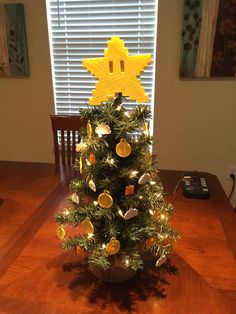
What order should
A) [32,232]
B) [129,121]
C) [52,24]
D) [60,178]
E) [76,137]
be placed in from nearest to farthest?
[129,121] → [32,232] → [60,178] → [76,137] → [52,24]

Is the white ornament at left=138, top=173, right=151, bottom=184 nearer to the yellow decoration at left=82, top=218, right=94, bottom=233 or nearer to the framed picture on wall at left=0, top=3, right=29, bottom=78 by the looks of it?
the yellow decoration at left=82, top=218, right=94, bottom=233

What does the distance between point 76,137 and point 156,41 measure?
905 mm

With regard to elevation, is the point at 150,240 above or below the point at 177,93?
below

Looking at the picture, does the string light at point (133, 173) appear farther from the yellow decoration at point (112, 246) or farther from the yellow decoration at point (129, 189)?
the yellow decoration at point (112, 246)

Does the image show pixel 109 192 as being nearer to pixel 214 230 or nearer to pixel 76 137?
pixel 214 230

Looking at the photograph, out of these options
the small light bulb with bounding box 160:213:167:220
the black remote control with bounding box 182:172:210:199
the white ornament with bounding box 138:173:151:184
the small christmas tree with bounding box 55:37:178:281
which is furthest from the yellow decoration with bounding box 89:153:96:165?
the black remote control with bounding box 182:172:210:199

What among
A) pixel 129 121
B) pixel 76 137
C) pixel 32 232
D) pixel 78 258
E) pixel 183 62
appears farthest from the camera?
pixel 183 62

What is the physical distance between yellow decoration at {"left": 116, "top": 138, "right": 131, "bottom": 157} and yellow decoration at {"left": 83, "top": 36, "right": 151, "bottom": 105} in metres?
0.11

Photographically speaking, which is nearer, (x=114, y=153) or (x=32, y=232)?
(x=114, y=153)

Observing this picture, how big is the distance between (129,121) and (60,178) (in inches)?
30.6

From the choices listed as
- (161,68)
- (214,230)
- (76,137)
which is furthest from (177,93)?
(214,230)

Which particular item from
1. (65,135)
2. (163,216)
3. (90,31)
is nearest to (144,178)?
(163,216)

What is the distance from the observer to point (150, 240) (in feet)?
2.21

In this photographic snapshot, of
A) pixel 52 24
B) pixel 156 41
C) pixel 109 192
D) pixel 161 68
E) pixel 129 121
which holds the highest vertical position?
pixel 52 24
